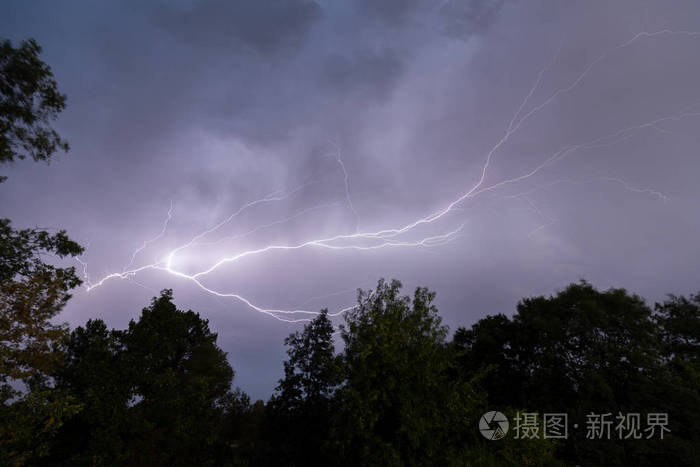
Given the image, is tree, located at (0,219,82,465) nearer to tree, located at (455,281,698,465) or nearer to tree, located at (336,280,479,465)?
tree, located at (336,280,479,465)

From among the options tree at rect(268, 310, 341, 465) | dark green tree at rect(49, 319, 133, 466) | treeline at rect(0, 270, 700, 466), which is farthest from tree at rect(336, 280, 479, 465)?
dark green tree at rect(49, 319, 133, 466)

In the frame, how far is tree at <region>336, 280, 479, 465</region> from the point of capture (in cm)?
840

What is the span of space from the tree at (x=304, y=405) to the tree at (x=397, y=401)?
621 centimetres

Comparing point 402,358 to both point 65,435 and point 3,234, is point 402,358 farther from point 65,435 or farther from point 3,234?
point 65,435

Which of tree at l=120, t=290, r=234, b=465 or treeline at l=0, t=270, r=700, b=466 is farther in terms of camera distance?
tree at l=120, t=290, r=234, b=465

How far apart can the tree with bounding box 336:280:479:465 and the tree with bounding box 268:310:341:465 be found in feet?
20.4

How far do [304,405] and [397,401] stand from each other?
9.64 metres

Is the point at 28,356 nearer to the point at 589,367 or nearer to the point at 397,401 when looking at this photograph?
the point at 397,401

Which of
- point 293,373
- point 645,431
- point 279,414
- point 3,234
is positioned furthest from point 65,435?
point 645,431

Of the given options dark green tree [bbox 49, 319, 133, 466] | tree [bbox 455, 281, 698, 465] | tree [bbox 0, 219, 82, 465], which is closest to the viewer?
tree [bbox 0, 219, 82, 465]

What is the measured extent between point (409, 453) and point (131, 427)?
13.1 meters

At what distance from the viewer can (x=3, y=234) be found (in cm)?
909

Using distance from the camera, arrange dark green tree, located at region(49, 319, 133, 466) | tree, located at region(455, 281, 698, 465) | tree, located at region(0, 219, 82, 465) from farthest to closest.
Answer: tree, located at region(455, 281, 698, 465) → dark green tree, located at region(49, 319, 133, 466) → tree, located at region(0, 219, 82, 465)

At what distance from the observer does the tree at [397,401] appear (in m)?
8.40
